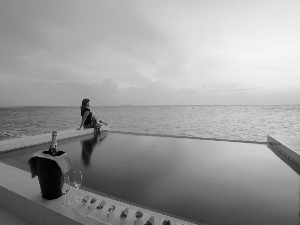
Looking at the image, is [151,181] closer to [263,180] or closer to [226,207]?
[226,207]

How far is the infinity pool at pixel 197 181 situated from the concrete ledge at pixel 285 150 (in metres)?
0.29

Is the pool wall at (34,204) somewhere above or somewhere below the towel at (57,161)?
below

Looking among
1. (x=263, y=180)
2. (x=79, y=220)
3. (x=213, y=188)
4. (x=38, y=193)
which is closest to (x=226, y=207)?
(x=213, y=188)

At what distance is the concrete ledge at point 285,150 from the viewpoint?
477cm

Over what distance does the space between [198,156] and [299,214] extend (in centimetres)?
287

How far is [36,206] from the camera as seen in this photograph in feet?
7.23

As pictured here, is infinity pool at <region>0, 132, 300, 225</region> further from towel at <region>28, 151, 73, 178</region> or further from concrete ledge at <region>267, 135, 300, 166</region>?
towel at <region>28, 151, 73, 178</region>

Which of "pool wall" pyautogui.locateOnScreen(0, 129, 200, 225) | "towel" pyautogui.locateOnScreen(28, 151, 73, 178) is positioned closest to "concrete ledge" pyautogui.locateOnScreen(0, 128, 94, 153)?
"pool wall" pyautogui.locateOnScreen(0, 129, 200, 225)

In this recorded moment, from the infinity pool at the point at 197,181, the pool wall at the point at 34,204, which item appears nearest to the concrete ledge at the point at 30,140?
the infinity pool at the point at 197,181

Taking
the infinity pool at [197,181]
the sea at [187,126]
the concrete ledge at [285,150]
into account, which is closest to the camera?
the infinity pool at [197,181]

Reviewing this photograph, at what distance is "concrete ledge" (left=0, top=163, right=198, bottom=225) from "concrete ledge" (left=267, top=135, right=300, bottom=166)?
12.8ft

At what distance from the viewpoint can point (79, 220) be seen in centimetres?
189

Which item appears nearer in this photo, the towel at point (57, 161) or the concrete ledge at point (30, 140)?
the towel at point (57, 161)

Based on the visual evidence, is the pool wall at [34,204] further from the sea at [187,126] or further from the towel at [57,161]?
the sea at [187,126]
